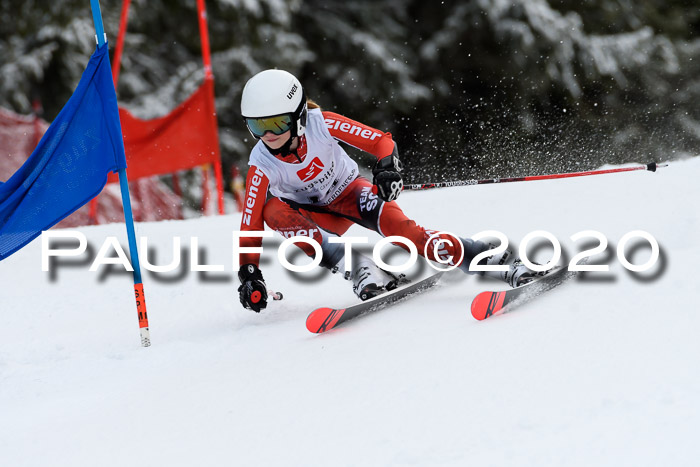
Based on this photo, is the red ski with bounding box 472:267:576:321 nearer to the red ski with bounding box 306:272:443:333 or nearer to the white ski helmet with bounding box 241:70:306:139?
the red ski with bounding box 306:272:443:333

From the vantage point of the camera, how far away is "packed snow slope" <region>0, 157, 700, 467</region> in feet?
7.20

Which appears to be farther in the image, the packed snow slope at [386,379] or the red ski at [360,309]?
the red ski at [360,309]

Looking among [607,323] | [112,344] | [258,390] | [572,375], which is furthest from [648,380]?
[112,344]

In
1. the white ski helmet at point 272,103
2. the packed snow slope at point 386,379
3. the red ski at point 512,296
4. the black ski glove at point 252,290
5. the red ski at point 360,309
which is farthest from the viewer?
the black ski glove at point 252,290

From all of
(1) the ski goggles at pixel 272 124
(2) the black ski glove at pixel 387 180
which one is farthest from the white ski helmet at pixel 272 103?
(2) the black ski glove at pixel 387 180

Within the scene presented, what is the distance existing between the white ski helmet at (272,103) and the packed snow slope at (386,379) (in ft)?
3.41

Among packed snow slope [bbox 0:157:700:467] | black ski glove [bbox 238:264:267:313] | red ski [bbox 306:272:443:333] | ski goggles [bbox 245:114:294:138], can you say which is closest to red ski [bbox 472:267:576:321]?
packed snow slope [bbox 0:157:700:467]

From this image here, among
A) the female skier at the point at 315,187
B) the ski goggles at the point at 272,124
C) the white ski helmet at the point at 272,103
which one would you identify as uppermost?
the white ski helmet at the point at 272,103

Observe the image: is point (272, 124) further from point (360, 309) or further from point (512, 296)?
point (512, 296)

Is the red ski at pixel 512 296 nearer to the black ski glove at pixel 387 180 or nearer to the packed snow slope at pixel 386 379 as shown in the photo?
the packed snow slope at pixel 386 379

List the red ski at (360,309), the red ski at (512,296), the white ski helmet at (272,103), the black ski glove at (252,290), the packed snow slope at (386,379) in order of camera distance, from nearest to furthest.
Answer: the packed snow slope at (386,379) < the red ski at (512,296) < the red ski at (360,309) < the white ski helmet at (272,103) < the black ski glove at (252,290)

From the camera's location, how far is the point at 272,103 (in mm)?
3803

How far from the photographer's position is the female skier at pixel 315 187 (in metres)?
3.86

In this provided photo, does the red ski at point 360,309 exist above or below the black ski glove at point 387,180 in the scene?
below
